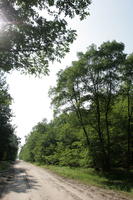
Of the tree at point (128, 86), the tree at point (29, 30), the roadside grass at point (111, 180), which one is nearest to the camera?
the tree at point (29, 30)

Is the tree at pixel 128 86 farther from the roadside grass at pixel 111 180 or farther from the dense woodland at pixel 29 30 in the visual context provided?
the dense woodland at pixel 29 30

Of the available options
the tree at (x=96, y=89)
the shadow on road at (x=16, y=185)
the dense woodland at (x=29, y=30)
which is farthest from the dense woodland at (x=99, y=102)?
the dense woodland at (x=29, y=30)

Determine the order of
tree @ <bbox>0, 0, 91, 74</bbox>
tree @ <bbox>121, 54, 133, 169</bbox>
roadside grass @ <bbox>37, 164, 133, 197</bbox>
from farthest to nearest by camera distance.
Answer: tree @ <bbox>121, 54, 133, 169</bbox>
roadside grass @ <bbox>37, 164, 133, 197</bbox>
tree @ <bbox>0, 0, 91, 74</bbox>

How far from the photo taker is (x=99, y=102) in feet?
76.1

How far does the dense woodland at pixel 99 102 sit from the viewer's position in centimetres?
2094

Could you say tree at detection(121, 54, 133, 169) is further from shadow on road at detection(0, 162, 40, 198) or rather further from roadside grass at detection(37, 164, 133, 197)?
shadow on road at detection(0, 162, 40, 198)

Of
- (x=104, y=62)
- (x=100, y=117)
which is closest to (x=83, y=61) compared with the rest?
(x=104, y=62)

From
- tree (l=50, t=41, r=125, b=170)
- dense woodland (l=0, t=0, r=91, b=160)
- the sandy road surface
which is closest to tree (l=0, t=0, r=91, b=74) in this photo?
A: dense woodland (l=0, t=0, r=91, b=160)

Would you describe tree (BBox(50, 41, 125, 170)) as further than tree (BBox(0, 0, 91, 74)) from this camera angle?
Yes

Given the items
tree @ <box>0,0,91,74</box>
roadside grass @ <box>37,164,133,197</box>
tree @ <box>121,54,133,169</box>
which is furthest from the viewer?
tree @ <box>121,54,133,169</box>

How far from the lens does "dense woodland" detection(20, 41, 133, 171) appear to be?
824 inches

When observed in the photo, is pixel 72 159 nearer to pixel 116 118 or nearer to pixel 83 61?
pixel 116 118

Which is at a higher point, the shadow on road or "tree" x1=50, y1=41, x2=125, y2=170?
"tree" x1=50, y1=41, x2=125, y2=170

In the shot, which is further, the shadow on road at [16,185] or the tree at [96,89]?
the tree at [96,89]
